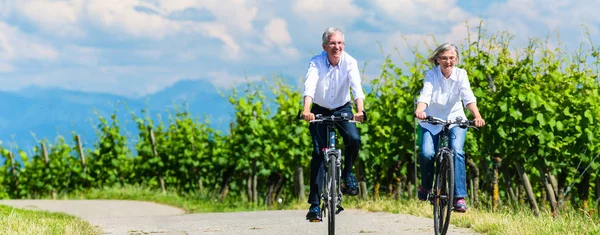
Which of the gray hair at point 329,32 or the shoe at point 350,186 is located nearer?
the gray hair at point 329,32

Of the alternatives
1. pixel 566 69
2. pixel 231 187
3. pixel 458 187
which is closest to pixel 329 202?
pixel 458 187

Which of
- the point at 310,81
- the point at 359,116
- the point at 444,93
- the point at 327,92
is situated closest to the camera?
the point at 359,116

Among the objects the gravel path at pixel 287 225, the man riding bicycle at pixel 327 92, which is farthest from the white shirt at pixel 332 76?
the gravel path at pixel 287 225

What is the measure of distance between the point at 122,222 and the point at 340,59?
404 centimetres

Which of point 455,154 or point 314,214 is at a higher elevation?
point 455,154

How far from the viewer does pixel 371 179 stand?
46.6ft

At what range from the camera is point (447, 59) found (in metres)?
6.70

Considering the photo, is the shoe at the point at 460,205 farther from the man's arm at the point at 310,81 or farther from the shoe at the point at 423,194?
the man's arm at the point at 310,81

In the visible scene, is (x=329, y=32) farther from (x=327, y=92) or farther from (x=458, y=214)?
(x=458, y=214)

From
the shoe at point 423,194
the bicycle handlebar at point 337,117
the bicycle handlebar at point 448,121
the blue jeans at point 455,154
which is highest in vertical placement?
the bicycle handlebar at point 337,117

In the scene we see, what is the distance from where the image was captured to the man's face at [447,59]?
669 centimetres

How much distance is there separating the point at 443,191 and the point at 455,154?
331 mm

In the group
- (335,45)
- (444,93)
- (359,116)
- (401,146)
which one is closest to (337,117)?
(359,116)

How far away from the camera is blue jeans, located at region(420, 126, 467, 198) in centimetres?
660
